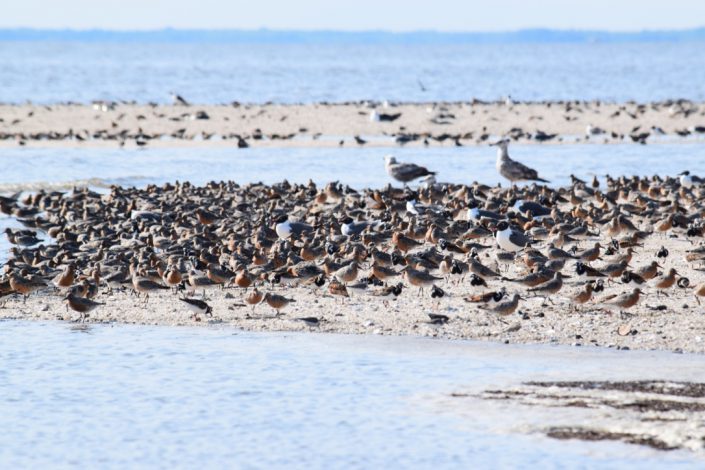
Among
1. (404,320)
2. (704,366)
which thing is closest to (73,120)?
(404,320)

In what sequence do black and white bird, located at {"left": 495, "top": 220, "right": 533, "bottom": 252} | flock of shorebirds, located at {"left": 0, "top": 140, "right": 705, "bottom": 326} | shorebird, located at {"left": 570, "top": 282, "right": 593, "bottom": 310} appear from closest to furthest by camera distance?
shorebird, located at {"left": 570, "top": 282, "right": 593, "bottom": 310}
flock of shorebirds, located at {"left": 0, "top": 140, "right": 705, "bottom": 326}
black and white bird, located at {"left": 495, "top": 220, "right": 533, "bottom": 252}

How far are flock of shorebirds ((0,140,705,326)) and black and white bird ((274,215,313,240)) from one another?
40mm

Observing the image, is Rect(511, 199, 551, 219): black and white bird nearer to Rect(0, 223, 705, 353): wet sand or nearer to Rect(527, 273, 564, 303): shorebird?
Rect(0, 223, 705, 353): wet sand

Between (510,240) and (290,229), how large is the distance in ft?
13.8

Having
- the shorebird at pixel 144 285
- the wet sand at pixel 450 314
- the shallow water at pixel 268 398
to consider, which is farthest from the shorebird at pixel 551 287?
the shorebird at pixel 144 285

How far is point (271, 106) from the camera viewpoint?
208 feet

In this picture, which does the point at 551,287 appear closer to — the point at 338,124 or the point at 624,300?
the point at 624,300

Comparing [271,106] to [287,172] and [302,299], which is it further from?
[302,299]

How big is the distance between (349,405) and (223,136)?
36696 mm

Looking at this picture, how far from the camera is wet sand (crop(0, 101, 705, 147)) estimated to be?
151ft

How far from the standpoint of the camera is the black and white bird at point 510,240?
1953 centimetres

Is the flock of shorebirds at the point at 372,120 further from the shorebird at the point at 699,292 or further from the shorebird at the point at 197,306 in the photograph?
the shorebird at the point at 699,292

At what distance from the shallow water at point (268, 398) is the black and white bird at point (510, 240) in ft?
18.9

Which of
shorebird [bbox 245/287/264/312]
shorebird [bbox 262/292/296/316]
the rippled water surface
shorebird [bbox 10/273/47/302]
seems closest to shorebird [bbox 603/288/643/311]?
shorebird [bbox 262/292/296/316]
